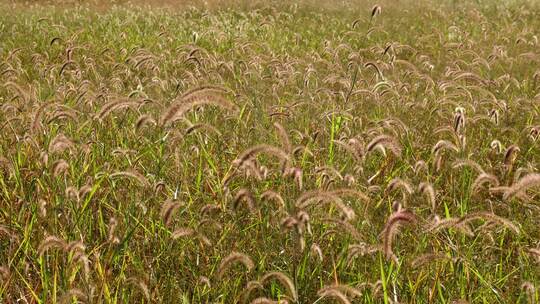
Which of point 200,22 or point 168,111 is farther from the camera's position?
point 200,22

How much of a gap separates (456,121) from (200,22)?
8458 millimetres

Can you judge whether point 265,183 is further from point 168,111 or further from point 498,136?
point 498,136

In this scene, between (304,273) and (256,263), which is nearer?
(304,273)

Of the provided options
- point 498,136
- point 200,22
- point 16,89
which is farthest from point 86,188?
point 200,22

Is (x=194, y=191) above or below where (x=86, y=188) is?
below

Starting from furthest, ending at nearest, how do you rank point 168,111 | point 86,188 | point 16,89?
point 16,89
point 86,188
point 168,111

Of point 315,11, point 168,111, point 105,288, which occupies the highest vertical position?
point 168,111

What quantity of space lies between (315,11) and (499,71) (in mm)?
6323

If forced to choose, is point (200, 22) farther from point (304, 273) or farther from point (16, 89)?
point (304, 273)

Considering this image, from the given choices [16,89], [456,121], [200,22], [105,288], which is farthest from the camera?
[200,22]

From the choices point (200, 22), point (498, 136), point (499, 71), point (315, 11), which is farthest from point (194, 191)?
point (315, 11)

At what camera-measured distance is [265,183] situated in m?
3.02

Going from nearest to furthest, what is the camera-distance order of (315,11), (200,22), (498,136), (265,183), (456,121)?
(456,121) → (265,183) → (498,136) → (200,22) → (315,11)

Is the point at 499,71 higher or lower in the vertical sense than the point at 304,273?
lower
